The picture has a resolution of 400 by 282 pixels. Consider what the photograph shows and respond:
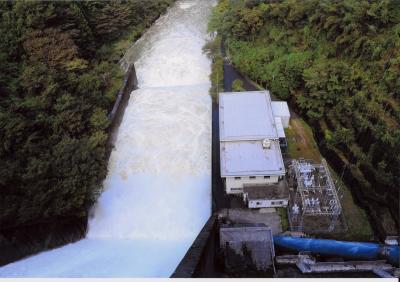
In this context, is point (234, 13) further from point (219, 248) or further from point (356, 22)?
point (219, 248)

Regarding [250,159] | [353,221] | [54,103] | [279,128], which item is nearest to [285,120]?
[279,128]

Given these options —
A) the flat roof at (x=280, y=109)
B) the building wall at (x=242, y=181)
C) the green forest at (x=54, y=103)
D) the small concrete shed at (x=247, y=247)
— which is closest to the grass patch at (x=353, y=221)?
the small concrete shed at (x=247, y=247)

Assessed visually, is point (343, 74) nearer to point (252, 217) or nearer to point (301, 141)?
point (301, 141)

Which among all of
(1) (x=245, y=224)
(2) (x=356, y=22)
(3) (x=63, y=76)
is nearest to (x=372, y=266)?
(1) (x=245, y=224)

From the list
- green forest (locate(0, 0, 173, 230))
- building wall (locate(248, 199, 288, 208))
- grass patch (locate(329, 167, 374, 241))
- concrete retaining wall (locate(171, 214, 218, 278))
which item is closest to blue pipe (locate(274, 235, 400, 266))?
grass patch (locate(329, 167, 374, 241))

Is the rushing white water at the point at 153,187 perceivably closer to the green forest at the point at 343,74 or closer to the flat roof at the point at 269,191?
the flat roof at the point at 269,191

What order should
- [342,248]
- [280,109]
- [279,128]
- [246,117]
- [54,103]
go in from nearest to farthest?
[342,248] < [246,117] < [279,128] < [54,103] < [280,109]

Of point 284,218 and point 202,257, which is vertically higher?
point 284,218

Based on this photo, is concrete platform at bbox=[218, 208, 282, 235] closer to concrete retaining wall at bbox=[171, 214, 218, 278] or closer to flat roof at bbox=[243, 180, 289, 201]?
concrete retaining wall at bbox=[171, 214, 218, 278]
